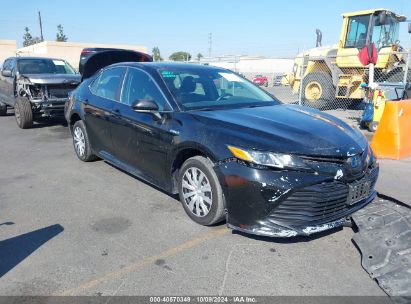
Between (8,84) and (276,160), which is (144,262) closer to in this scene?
(276,160)

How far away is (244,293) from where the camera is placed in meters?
2.75

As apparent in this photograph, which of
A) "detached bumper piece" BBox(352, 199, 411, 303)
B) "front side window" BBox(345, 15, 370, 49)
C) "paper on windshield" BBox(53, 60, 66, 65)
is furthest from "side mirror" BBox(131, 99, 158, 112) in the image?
"front side window" BBox(345, 15, 370, 49)

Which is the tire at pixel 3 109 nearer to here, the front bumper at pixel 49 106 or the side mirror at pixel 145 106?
the front bumper at pixel 49 106

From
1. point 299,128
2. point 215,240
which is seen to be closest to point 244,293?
point 215,240

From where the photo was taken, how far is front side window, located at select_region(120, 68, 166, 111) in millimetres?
4214

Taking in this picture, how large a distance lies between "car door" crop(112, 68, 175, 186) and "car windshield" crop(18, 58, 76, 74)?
6244 millimetres

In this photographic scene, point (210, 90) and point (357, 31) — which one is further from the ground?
point (357, 31)

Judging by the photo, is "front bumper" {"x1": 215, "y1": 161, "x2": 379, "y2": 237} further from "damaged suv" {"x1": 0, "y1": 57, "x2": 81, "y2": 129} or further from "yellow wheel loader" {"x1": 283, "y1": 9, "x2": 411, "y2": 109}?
"yellow wheel loader" {"x1": 283, "y1": 9, "x2": 411, "y2": 109}

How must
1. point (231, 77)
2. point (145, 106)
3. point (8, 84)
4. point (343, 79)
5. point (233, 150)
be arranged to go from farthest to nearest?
point (343, 79)
point (8, 84)
point (231, 77)
point (145, 106)
point (233, 150)

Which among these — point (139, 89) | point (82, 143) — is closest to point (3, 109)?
point (82, 143)

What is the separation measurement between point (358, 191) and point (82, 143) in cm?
430

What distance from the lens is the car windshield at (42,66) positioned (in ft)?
32.4

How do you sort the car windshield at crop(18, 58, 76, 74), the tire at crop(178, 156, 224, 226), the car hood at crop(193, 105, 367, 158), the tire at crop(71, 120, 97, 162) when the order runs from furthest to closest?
1. the car windshield at crop(18, 58, 76, 74)
2. the tire at crop(71, 120, 97, 162)
3. the tire at crop(178, 156, 224, 226)
4. the car hood at crop(193, 105, 367, 158)

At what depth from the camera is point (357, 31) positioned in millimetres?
12148
